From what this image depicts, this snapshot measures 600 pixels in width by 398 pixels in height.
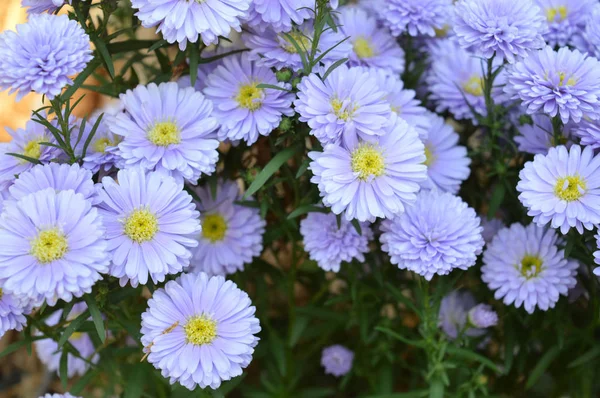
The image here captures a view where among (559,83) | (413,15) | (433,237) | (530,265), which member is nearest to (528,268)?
(530,265)

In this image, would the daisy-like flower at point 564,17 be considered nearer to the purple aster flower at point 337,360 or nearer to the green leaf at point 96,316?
the purple aster flower at point 337,360

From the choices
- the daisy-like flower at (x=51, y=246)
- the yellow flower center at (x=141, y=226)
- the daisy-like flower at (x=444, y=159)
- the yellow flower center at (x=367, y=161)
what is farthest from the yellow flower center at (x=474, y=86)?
the daisy-like flower at (x=51, y=246)

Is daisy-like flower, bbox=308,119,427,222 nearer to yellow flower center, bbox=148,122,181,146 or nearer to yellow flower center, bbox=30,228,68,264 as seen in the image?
yellow flower center, bbox=148,122,181,146

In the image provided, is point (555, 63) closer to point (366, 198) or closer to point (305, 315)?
point (366, 198)

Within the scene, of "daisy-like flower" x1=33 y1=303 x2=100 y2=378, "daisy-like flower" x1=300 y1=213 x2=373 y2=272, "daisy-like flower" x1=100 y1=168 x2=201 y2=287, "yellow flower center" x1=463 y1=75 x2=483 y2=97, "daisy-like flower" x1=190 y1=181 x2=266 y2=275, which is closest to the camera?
"daisy-like flower" x1=100 y1=168 x2=201 y2=287

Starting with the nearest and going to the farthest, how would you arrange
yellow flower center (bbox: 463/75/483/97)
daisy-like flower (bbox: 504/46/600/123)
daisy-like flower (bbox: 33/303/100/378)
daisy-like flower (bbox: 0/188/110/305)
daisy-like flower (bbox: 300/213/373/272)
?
daisy-like flower (bbox: 0/188/110/305) < daisy-like flower (bbox: 504/46/600/123) < daisy-like flower (bbox: 300/213/373/272) < yellow flower center (bbox: 463/75/483/97) < daisy-like flower (bbox: 33/303/100/378)

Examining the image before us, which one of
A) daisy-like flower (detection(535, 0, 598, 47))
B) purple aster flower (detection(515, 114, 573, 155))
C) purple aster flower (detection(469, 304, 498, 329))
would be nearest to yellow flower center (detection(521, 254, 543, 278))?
purple aster flower (detection(469, 304, 498, 329))

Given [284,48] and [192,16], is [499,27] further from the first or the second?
[192,16]
